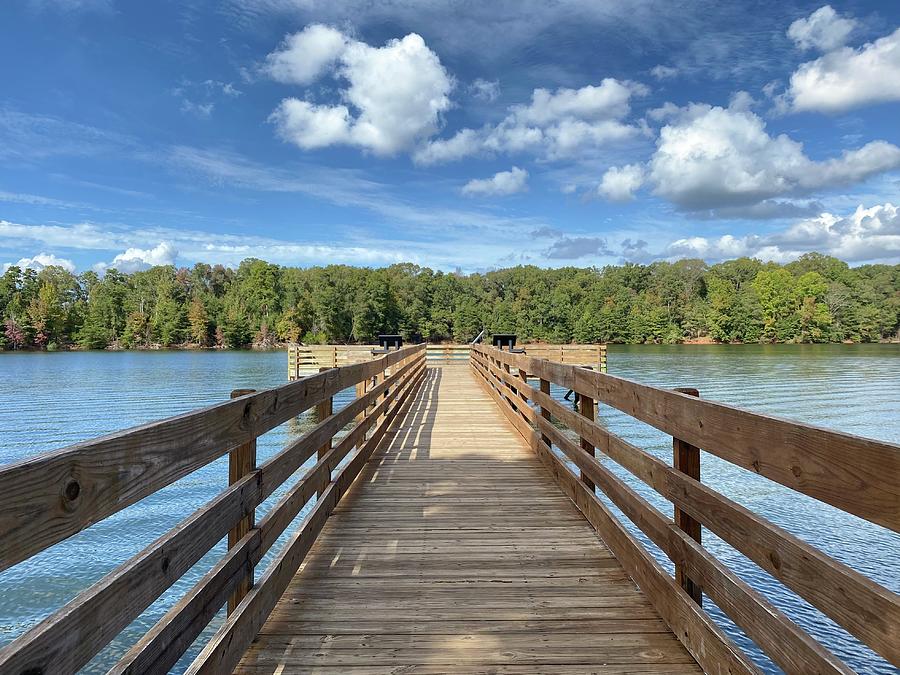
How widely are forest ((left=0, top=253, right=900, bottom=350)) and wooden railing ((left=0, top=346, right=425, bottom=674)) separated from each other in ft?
248

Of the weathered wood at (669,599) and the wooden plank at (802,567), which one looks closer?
the wooden plank at (802,567)

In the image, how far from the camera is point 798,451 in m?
1.55

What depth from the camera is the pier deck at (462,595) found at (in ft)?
7.05

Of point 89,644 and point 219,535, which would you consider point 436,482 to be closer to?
point 219,535

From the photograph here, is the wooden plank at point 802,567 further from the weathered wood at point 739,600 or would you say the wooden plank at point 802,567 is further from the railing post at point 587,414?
the railing post at point 587,414

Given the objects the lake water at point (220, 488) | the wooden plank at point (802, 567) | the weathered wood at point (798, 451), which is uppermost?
the weathered wood at point (798, 451)

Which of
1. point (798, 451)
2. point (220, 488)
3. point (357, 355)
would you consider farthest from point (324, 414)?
point (357, 355)

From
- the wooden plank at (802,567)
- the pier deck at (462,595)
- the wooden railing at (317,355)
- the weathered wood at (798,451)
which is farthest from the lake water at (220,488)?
the wooden railing at (317,355)

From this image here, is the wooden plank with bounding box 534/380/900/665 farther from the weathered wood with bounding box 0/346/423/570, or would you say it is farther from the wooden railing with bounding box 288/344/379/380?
the wooden railing with bounding box 288/344/379/380

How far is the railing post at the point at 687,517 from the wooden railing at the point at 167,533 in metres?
1.76

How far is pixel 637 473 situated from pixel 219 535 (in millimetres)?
2001

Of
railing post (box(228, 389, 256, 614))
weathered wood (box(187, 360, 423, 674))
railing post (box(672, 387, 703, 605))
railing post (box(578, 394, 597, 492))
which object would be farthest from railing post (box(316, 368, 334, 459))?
railing post (box(672, 387, 703, 605))

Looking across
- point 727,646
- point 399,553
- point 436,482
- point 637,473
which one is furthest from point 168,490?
point 727,646

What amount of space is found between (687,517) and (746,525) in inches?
20.7
